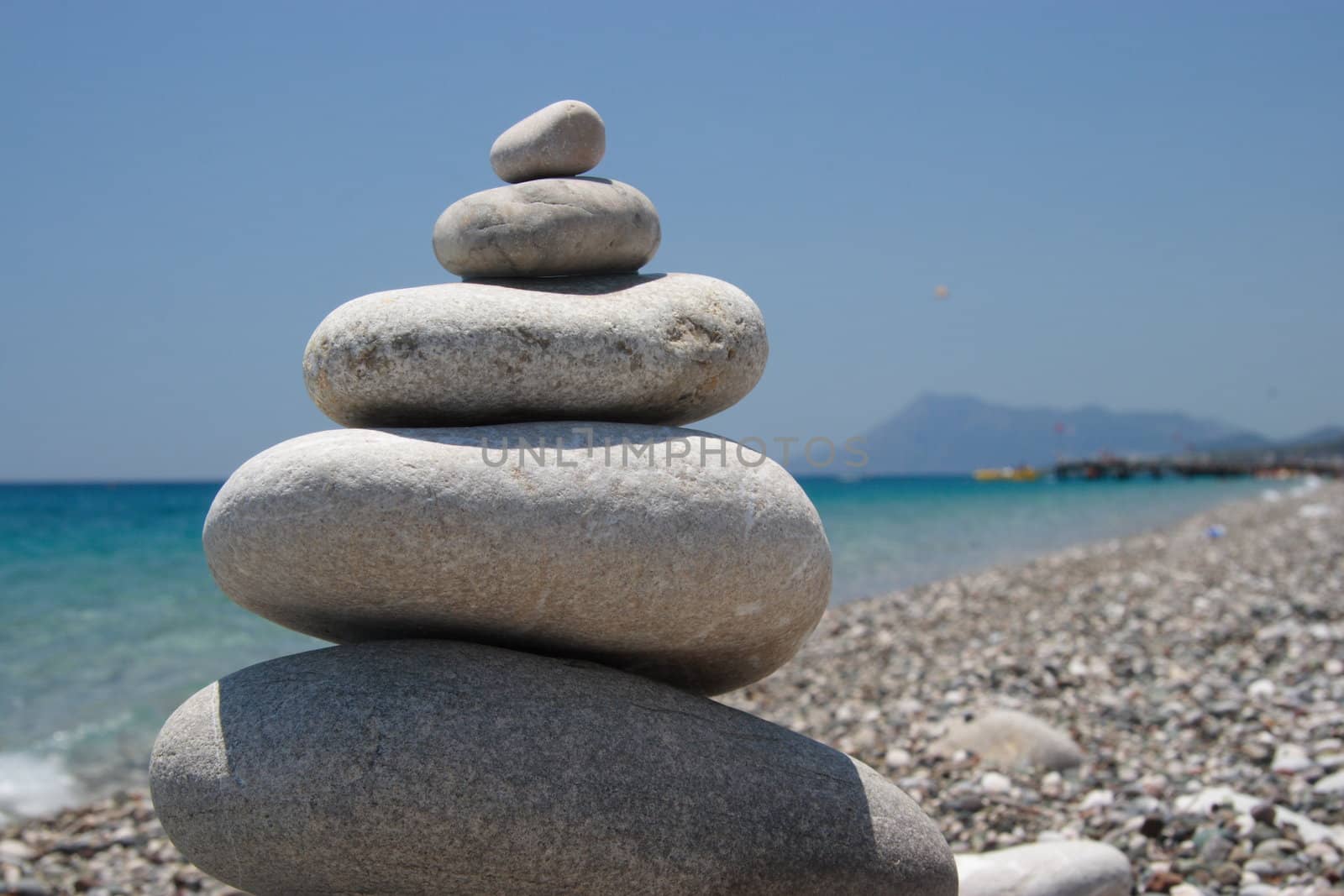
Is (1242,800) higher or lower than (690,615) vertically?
lower

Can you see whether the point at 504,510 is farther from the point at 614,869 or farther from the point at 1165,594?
the point at 1165,594

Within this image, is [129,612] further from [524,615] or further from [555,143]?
[524,615]

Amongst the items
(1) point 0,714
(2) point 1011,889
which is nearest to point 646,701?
(2) point 1011,889

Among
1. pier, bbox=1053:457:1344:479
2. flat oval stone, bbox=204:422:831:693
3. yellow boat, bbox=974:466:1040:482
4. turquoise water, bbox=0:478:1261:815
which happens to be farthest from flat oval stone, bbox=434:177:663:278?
yellow boat, bbox=974:466:1040:482

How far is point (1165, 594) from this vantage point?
1392 cm

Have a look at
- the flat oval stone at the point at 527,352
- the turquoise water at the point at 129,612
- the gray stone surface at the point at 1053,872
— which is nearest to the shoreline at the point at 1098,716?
the gray stone surface at the point at 1053,872

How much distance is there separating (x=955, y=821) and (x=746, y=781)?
266 cm

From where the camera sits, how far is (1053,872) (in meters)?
4.83

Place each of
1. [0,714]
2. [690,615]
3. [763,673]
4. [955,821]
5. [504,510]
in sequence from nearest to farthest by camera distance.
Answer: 1. [504,510]
2. [690,615]
3. [763,673]
4. [955,821]
5. [0,714]

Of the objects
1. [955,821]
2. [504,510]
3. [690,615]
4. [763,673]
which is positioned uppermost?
[504,510]

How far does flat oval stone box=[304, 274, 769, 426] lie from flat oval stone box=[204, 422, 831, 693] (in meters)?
0.17

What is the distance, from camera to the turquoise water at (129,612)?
880cm

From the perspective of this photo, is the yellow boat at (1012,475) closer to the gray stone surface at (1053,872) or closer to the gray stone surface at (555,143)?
the gray stone surface at (1053,872)

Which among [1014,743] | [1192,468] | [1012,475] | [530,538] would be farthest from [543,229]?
[1012,475]
